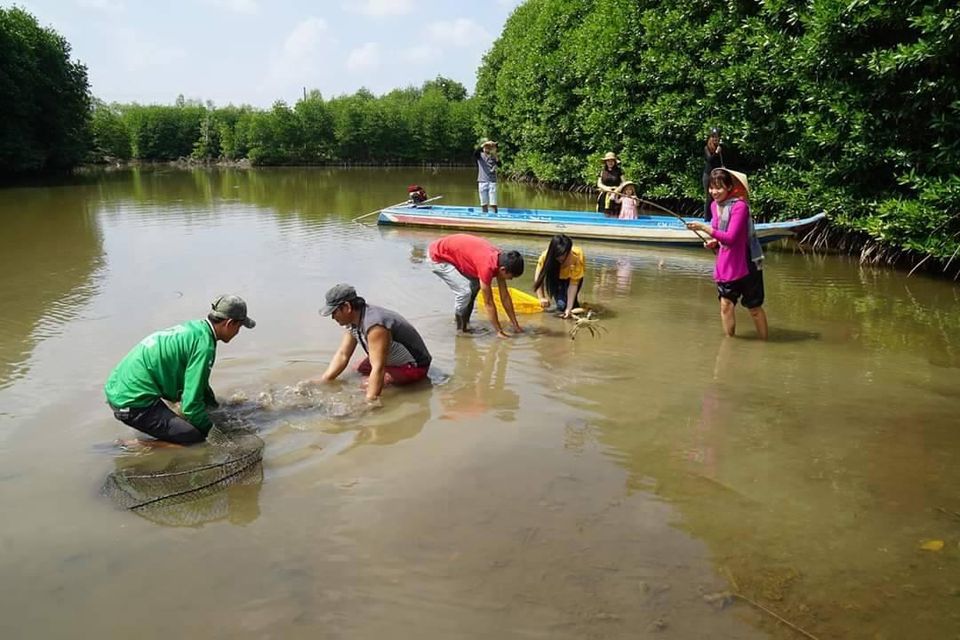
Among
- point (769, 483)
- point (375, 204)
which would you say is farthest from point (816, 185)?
point (375, 204)

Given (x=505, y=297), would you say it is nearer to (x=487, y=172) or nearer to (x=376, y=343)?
(x=376, y=343)

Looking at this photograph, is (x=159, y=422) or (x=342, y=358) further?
(x=342, y=358)

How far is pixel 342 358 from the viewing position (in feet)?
20.6

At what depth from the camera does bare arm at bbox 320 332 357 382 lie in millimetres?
6219

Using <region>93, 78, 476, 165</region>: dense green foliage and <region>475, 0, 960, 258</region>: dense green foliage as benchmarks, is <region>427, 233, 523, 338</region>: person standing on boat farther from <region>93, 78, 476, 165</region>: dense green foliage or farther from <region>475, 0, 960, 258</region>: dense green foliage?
<region>93, 78, 476, 165</region>: dense green foliage

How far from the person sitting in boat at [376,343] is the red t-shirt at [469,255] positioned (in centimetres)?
135

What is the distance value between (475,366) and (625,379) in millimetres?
1493

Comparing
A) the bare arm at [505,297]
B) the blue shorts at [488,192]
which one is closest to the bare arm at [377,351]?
the bare arm at [505,297]

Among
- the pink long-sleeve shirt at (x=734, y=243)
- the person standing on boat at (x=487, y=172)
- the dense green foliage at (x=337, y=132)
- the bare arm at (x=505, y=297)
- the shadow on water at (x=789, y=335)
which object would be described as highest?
the dense green foliage at (x=337, y=132)

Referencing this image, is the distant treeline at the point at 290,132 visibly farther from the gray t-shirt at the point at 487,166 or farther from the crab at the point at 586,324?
the crab at the point at 586,324

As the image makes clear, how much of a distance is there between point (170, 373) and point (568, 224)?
1145cm

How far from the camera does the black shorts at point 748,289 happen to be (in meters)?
7.50

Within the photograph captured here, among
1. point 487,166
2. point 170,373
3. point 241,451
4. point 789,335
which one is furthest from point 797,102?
point 170,373

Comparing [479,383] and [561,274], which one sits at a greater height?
[561,274]
